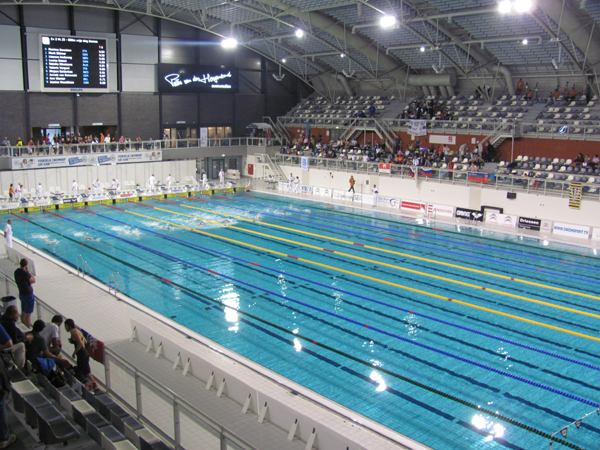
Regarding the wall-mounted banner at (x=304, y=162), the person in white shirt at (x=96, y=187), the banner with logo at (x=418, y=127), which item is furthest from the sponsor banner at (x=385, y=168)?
the person in white shirt at (x=96, y=187)

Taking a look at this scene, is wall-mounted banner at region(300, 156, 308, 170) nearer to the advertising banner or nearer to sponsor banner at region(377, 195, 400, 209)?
sponsor banner at region(377, 195, 400, 209)

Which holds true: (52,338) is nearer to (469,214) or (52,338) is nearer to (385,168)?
(469,214)

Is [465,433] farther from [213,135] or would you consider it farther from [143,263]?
[213,135]

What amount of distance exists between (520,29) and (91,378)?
2392cm

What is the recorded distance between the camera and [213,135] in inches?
1462

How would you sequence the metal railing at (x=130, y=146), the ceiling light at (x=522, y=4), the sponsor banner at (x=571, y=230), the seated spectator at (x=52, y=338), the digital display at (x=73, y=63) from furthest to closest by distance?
the digital display at (x=73, y=63) < the metal railing at (x=130, y=146) < the sponsor banner at (x=571, y=230) < the ceiling light at (x=522, y=4) < the seated spectator at (x=52, y=338)

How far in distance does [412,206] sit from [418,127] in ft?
20.2

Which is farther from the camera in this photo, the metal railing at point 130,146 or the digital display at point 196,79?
the digital display at point 196,79

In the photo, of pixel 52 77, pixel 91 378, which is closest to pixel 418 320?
pixel 91 378

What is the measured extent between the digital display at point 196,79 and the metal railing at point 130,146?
3.37m

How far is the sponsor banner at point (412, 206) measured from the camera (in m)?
25.4

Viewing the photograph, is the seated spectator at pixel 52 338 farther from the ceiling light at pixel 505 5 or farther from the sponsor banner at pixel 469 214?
the sponsor banner at pixel 469 214

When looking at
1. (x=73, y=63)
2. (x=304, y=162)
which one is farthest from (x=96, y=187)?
(x=304, y=162)

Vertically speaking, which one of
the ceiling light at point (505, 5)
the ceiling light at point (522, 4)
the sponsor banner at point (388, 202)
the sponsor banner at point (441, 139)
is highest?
the ceiling light at point (505, 5)
